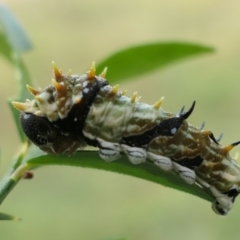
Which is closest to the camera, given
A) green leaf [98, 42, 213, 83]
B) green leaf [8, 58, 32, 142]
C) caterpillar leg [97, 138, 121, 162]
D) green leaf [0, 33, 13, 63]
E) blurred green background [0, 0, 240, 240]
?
caterpillar leg [97, 138, 121, 162]

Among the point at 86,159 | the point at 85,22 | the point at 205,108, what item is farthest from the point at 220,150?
the point at 85,22

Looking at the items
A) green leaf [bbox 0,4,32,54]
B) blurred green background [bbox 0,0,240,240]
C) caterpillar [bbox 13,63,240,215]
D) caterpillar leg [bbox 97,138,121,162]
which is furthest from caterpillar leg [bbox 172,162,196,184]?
blurred green background [bbox 0,0,240,240]

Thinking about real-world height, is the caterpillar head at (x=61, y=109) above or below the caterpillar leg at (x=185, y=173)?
above

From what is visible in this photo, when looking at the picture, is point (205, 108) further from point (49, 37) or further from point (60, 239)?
point (49, 37)

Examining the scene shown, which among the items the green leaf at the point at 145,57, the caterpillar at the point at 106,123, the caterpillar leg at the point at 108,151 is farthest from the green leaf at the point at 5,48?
the caterpillar leg at the point at 108,151

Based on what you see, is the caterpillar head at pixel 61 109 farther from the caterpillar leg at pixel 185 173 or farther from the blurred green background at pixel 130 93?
the blurred green background at pixel 130 93

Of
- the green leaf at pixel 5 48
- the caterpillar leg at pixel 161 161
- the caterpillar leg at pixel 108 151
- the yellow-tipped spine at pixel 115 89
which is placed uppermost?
the green leaf at pixel 5 48

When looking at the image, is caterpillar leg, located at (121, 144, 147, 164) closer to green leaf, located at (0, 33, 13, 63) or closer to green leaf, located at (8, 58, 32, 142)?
green leaf, located at (8, 58, 32, 142)
